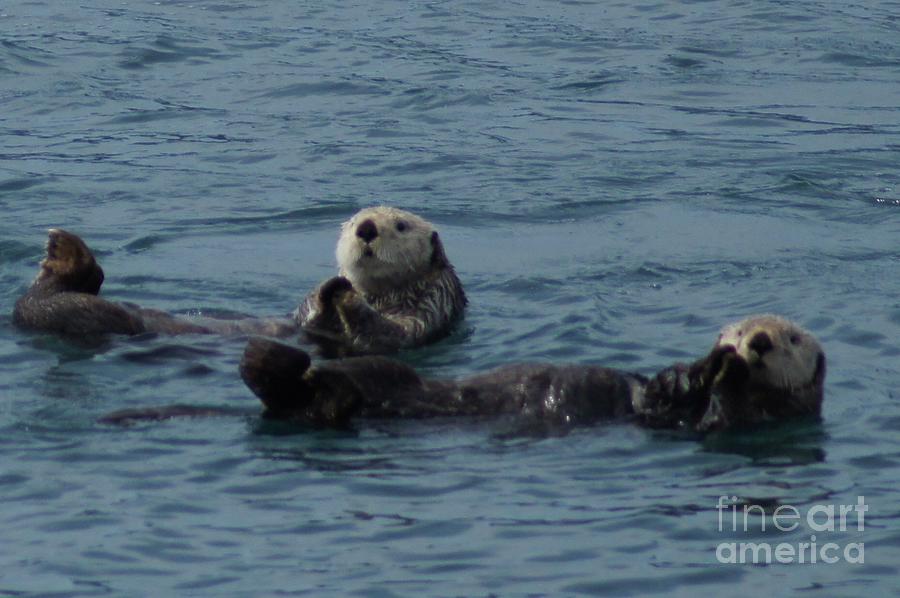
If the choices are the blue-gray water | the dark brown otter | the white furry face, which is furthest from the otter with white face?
the white furry face

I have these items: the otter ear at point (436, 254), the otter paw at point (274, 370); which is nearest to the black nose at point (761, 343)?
the otter paw at point (274, 370)

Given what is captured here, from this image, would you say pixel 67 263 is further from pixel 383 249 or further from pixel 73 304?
pixel 383 249

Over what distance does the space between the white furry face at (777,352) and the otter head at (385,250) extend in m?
2.43

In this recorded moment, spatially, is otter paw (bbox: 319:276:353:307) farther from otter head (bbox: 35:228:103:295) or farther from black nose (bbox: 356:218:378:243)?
otter head (bbox: 35:228:103:295)

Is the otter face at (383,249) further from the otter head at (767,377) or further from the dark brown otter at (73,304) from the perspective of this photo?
the otter head at (767,377)

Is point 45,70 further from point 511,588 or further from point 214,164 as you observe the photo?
point 511,588

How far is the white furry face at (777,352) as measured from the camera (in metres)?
A: 6.86

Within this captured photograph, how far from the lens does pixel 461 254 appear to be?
10.9 meters

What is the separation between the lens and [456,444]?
258 inches

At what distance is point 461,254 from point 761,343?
4211 millimetres

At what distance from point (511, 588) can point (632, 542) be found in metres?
0.57

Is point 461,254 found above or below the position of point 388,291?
below

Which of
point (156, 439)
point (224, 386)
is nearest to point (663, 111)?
point (224, 386)

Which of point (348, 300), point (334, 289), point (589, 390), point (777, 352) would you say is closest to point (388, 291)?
point (348, 300)
